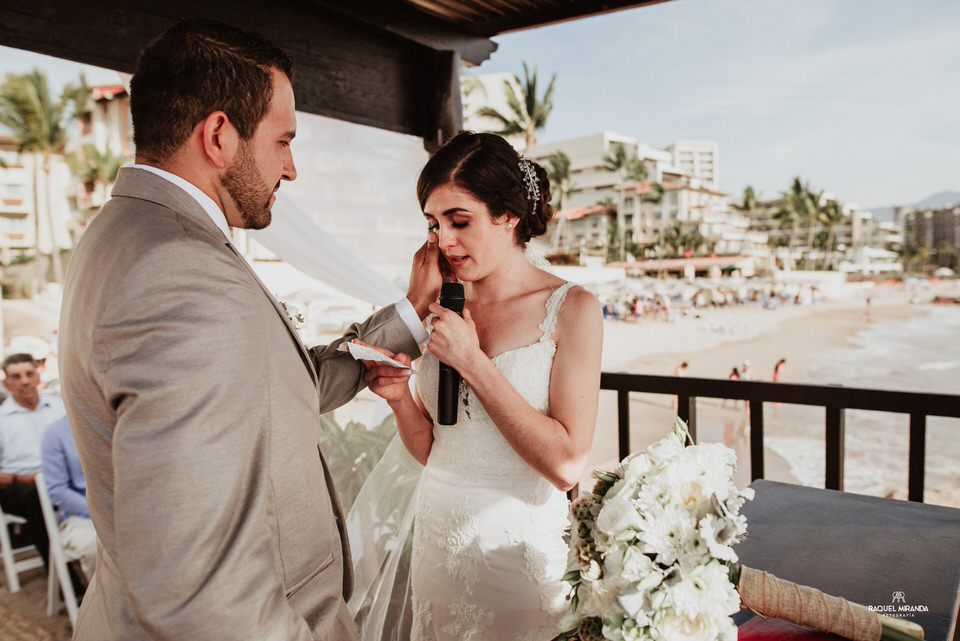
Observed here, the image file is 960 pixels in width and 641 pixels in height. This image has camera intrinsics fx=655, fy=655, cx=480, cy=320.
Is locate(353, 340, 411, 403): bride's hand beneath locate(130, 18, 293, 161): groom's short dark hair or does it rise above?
beneath

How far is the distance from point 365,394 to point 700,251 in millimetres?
61468

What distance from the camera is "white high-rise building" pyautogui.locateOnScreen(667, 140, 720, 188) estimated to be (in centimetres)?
9319

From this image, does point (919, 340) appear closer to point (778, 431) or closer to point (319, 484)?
point (778, 431)

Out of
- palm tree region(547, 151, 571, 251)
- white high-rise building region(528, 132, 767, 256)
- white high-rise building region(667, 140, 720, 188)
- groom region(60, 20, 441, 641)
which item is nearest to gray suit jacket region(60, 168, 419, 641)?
groom region(60, 20, 441, 641)

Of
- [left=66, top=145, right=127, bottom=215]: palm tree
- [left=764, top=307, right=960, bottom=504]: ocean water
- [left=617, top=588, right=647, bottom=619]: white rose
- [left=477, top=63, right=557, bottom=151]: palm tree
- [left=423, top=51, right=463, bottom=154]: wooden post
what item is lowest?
[left=764, top=307, right=960, bottom=504]: ocean water

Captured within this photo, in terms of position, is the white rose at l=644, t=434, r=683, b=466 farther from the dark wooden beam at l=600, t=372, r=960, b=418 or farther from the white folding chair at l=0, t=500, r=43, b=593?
the white folding chair at l=0, t=500, r=43, b=593

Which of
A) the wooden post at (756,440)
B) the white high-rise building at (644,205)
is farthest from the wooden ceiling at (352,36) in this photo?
the white high-rise building at (644,205)

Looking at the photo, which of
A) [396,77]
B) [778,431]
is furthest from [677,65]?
[396,77]

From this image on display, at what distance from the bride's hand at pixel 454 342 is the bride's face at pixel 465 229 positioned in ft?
0.94

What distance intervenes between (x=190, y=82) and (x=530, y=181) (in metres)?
1.07

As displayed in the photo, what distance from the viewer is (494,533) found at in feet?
5.58

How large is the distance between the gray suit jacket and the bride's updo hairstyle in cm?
86

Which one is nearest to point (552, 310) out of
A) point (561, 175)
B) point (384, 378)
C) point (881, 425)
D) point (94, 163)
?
point (384, 378)

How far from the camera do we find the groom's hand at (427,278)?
1.84 metres
